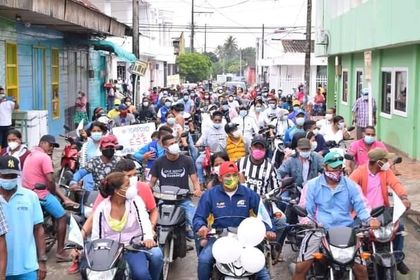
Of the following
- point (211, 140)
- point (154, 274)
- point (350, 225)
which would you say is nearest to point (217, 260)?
point (154, 274)

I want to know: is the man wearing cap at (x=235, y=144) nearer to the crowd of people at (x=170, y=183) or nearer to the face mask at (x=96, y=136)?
the crowd of people at (x=170, y=183)

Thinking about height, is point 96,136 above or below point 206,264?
above

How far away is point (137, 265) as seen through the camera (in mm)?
6059

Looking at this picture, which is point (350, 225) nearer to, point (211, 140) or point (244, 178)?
point (244, 178)

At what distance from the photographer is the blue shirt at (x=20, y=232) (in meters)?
5.43

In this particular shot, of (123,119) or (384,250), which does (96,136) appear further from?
(123,119)

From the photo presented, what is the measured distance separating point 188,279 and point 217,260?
238cm

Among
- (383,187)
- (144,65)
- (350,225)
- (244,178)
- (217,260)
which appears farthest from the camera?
(144,65)

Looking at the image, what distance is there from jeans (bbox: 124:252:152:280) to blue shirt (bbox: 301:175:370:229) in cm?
180

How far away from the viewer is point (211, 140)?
1291cm

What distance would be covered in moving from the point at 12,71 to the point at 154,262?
12.5m

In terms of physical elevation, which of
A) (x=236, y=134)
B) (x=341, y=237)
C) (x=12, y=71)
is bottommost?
(x=341, y=237)

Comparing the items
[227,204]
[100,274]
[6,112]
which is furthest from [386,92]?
[100,274]

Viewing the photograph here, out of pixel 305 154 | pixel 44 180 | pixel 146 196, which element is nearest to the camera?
pixel 146 196
